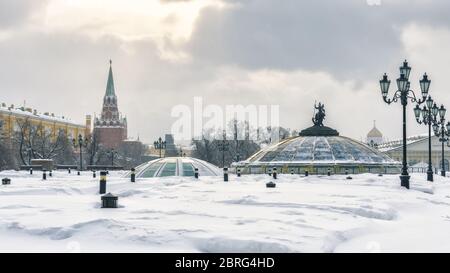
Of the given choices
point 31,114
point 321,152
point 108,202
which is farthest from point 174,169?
point 31,114

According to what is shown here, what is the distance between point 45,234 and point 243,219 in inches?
110

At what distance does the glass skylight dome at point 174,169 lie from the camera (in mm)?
28391

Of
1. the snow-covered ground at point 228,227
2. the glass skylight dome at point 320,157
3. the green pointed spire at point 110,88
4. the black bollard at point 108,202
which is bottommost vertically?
the snow-covered ground at point 228,227

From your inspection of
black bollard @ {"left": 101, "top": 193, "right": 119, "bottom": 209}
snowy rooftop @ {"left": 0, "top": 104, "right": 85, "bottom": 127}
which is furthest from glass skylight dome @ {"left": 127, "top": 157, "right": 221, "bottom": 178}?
snowy rooftop @ {"left": 0, "top": 104, "right": 85, "bottom": 127}

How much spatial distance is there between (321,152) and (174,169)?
478 inches

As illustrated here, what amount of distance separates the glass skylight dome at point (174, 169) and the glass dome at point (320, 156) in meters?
6.30

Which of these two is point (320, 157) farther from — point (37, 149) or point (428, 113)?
point (37, 149)

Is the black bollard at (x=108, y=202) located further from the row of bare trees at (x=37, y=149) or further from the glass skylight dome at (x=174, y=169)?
the row of bare trees at (x=37, y=149)

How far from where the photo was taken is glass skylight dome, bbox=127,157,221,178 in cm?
2839

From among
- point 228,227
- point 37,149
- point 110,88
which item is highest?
point 110,88

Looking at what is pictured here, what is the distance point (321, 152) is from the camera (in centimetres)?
3731

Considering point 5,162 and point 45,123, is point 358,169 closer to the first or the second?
point 5,162

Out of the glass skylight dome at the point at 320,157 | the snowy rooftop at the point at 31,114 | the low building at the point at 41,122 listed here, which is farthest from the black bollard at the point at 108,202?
the snowy rooftop at the point at 31,114

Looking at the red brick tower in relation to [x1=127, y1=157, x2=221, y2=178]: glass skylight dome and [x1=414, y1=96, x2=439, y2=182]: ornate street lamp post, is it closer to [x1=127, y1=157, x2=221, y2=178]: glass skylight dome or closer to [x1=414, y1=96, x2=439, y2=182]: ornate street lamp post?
[x1=127, y1=157, x2=221, y2=178]: glass skylight dome
